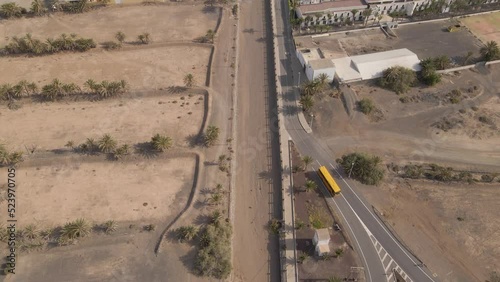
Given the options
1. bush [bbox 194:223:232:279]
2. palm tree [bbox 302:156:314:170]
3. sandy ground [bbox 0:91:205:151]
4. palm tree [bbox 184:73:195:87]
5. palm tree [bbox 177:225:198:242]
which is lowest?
bush [bbox 194:223:232:279]

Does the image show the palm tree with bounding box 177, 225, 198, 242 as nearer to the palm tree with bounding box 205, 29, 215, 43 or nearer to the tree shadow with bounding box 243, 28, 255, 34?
the palm tree with bounding box 205, 29, 215, 43

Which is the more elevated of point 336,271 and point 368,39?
point 368,39

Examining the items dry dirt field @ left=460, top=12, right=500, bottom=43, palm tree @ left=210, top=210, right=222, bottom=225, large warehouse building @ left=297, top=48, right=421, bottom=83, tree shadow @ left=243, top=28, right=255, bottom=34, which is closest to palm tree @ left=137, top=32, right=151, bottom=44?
tree shadow @ left=243, top=28, right=255, bottom=34

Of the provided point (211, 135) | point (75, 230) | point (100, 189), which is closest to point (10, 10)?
point (100, 189)

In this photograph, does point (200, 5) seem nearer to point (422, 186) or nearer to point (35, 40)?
point (35, 40)

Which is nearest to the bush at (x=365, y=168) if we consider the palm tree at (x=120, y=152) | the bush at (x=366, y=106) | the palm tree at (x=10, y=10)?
the bush at (x=366, y=106)

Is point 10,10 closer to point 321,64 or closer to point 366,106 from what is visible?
point 321,64

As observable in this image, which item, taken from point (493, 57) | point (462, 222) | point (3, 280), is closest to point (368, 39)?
point (493, 57)
